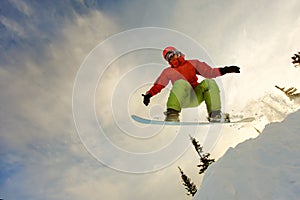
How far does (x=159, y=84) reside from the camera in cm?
816

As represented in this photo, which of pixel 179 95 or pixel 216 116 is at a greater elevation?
pixel 179 95

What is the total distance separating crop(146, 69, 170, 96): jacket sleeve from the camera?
8.14 metres

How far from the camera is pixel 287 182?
4.19 meters

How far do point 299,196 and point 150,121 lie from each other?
5.12 m

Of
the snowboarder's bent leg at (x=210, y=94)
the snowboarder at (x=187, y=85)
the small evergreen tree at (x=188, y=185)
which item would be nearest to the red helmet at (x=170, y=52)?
the snowboarder at (x=187, y=85)

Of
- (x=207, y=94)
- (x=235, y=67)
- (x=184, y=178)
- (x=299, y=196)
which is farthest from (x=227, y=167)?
(x=184, y=178)

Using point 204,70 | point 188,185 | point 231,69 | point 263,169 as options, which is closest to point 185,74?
point 204,70

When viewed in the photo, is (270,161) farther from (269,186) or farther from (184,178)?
(184,178)

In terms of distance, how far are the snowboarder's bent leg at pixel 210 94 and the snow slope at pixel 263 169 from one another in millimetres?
1848

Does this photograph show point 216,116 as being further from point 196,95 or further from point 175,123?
point 175,123

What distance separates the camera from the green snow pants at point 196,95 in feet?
25.1

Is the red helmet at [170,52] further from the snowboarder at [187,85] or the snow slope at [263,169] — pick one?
the snow slope at [263,169]

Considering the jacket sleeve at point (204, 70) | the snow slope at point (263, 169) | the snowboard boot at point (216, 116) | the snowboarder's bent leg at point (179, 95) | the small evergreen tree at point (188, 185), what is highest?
the small evergreen tree at point (188, 185)

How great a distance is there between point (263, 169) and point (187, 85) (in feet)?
12.0
